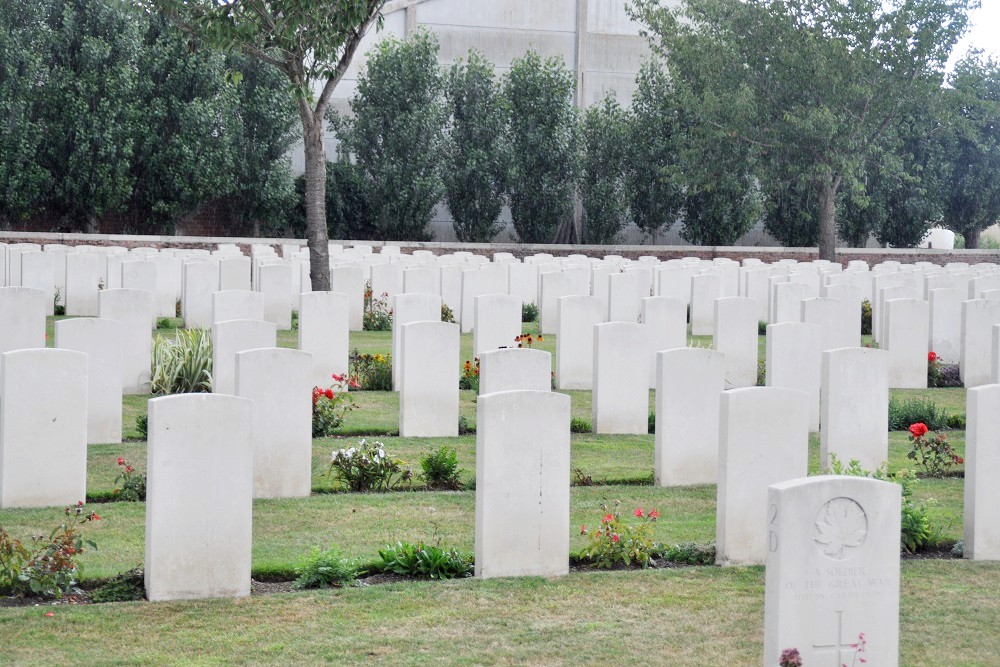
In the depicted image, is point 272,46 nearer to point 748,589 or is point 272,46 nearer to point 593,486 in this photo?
point 593,486

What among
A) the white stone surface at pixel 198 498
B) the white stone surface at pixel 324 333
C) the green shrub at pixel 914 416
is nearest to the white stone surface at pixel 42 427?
the white stone surface at pixel 198 498

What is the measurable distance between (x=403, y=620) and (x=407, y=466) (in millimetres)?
3074

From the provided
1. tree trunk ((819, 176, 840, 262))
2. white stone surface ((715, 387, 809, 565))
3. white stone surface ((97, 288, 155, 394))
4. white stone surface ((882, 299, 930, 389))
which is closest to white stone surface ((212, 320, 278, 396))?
white stone surface ((97, 288, 155, 394))

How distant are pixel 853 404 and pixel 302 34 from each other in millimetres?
9490

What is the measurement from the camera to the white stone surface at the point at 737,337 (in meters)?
13.9

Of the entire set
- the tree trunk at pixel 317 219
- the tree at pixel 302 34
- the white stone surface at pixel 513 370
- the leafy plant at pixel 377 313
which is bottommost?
the white stone surface at pixel 513 370

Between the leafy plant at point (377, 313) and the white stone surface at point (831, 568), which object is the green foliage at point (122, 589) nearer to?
the white stone surface at point (831, 568)

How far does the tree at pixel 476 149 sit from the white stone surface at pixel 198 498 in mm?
28950

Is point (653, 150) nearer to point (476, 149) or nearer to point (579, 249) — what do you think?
point (579, 249)

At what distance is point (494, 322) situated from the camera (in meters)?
14.1

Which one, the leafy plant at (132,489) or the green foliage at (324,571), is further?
the leafy plant at (132,489)

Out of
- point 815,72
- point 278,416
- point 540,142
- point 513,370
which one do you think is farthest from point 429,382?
point 540,142

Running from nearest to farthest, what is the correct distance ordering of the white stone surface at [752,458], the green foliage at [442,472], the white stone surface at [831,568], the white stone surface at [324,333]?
1. the white stone surface at [831,568]
2. the white stone surface at [752,458]
3. the green foliage at [442,472]
4. the white stone surface at [324,333]

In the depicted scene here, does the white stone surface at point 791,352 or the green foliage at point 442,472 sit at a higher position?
the white stone surface at point 791,352
